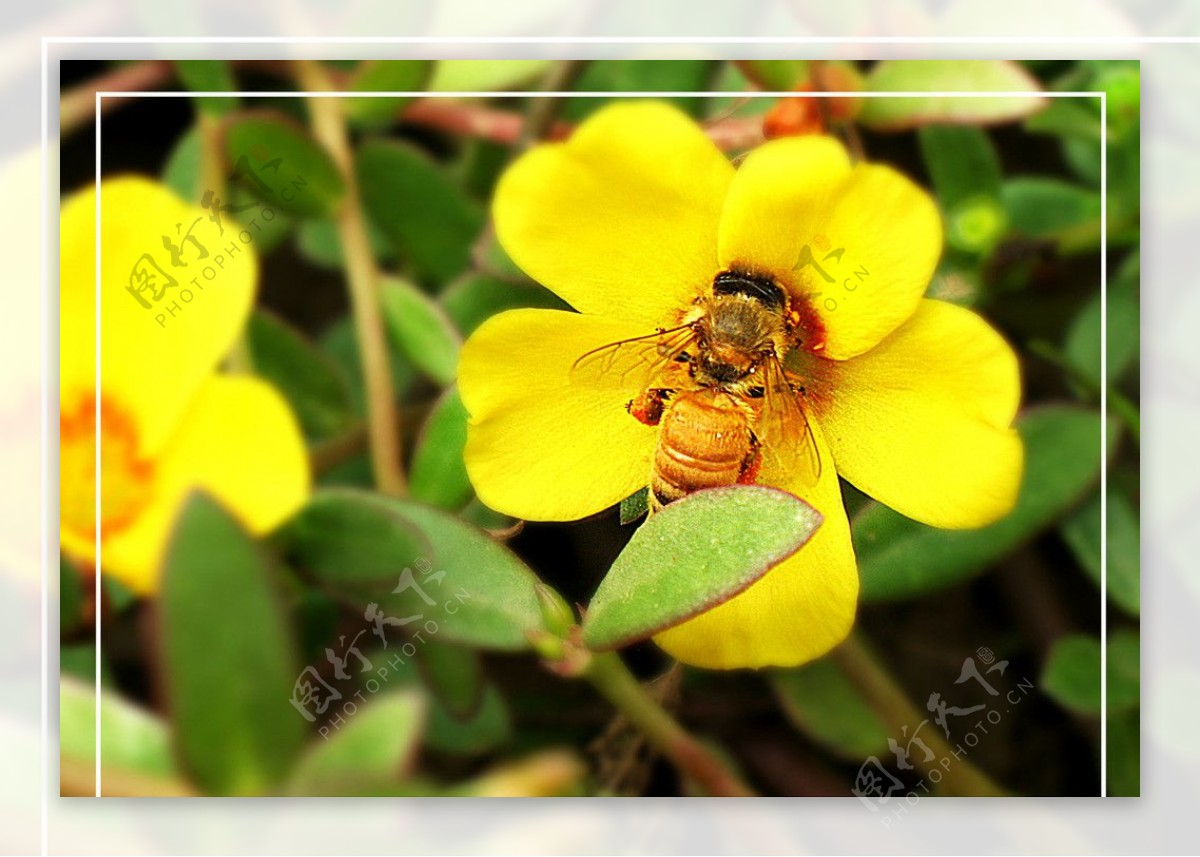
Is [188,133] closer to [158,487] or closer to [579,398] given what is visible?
[158,487]

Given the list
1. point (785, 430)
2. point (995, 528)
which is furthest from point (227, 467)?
point (995, 528)

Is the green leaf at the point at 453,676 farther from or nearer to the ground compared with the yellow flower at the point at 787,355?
nearer to the ground

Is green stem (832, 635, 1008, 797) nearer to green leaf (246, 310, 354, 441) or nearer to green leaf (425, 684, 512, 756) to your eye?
green leaf (425, 684, 512, 756)

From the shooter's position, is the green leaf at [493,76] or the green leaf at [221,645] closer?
the green leaf at [221,645]

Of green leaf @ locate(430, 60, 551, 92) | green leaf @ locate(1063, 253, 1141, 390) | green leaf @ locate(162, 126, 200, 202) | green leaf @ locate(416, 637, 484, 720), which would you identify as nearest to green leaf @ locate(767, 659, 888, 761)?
green leaf @ locate(416, 637, 484, 720)

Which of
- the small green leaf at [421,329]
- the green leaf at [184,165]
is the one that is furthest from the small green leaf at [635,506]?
the green leaf at [184,165]

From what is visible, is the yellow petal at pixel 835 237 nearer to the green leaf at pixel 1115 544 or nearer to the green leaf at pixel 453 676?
the green leaf at pixel 1115 544
